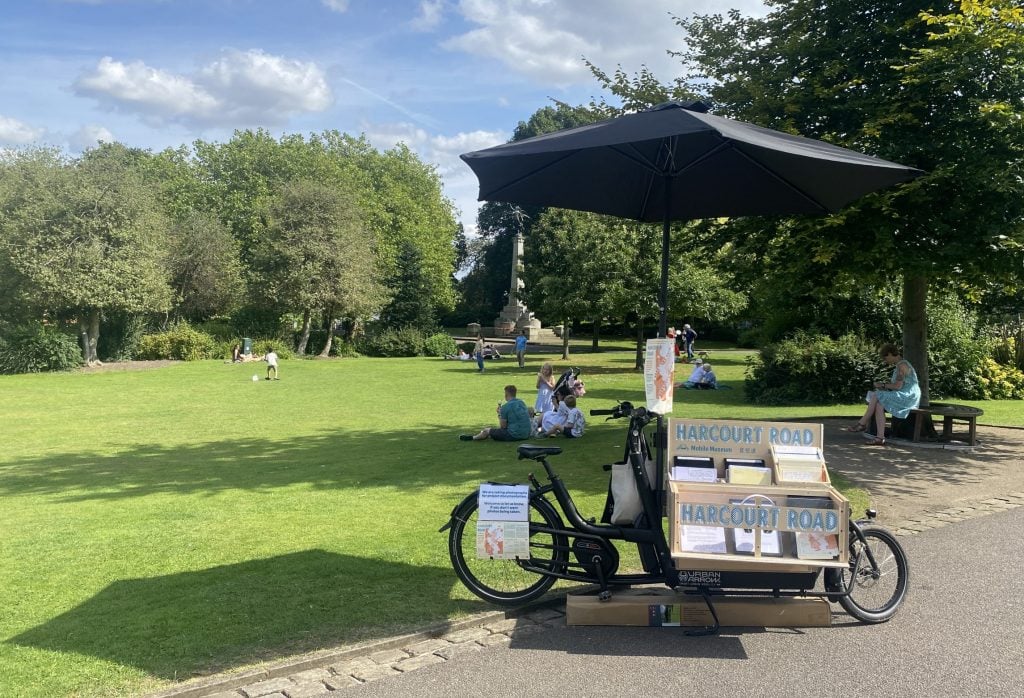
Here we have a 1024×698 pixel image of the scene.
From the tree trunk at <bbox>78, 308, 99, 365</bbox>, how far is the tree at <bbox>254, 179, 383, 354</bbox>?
866cm

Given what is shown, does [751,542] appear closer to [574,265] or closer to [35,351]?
[574,265]

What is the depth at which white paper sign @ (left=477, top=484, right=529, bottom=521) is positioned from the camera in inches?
186

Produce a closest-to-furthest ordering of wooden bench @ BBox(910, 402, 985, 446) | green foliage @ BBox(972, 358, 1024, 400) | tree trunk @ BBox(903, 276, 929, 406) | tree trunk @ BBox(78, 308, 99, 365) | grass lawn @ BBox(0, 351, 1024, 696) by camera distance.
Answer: grass lawn @ BBox(0, 351, 1024, 696) → wooden bench @ BBox(910, 402, 985, 446) → tree trunk @ BBox(903, 276, 929, 406) → green foliage @ BBox(972, 358, 1024, 400) → tree trunk @ BBox(78, 308, 99, 365)

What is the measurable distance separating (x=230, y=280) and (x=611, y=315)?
24.6 meters

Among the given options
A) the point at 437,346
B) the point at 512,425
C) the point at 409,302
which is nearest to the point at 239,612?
the point at 512,425

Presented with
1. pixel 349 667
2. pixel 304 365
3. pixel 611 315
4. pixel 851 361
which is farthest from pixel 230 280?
pixel 349 667

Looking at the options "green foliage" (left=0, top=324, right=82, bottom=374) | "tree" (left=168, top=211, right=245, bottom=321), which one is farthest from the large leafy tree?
→ "tree" (left=168, top=211, right=245, bottom=321)

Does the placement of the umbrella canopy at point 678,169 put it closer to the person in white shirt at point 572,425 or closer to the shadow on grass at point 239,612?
the shadow on grass at point 239,612

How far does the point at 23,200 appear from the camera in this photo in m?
30.7

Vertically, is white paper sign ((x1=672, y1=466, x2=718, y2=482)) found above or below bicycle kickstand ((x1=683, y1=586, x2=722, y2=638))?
above

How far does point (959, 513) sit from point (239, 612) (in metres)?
6.39

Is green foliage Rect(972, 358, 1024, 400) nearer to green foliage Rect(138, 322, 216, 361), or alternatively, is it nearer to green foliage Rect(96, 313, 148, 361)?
green foliage Rect(138, 322, 216, 361)

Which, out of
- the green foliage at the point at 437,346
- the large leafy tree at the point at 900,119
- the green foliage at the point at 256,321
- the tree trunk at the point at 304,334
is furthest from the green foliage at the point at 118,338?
the large leafy tree at the point at 900,119

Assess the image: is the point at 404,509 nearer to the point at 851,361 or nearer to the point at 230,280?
the point at 851,361
